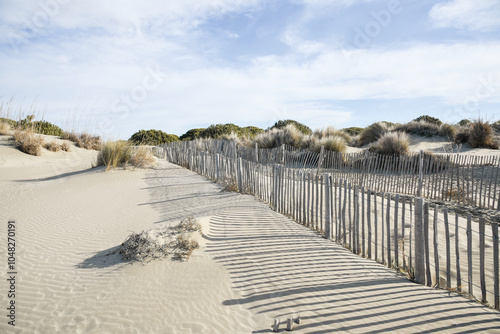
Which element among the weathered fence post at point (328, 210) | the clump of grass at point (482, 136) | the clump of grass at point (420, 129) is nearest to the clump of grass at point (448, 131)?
the clump of grass at point (420, 129)

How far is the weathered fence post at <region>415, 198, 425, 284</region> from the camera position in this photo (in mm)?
4008

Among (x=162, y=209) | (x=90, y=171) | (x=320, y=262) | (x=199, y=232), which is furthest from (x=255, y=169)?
(x=90, y=171)

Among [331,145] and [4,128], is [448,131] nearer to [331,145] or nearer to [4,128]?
[331,145]

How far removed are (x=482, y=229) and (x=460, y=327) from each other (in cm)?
107

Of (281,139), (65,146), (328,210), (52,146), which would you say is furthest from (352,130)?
(328,210)

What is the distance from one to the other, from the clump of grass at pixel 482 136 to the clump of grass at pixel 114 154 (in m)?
18.6

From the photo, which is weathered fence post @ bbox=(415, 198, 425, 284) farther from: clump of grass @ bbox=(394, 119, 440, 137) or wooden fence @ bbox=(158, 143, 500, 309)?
clump of grass @ bbox=(394, 119, 440, 137)

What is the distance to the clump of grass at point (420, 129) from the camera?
22.7m

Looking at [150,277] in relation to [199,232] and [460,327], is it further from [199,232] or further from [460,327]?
[460,327]

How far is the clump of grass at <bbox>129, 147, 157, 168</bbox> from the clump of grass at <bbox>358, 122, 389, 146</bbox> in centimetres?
1468

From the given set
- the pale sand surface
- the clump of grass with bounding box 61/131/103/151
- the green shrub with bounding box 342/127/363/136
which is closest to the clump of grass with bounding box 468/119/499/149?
the green shrub with bounding box 342/127/363/136

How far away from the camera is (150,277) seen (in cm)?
418

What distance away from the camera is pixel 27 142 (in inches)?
667

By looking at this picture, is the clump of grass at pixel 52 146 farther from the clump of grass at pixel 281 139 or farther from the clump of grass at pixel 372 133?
the clump of grass at pixel 372 133
